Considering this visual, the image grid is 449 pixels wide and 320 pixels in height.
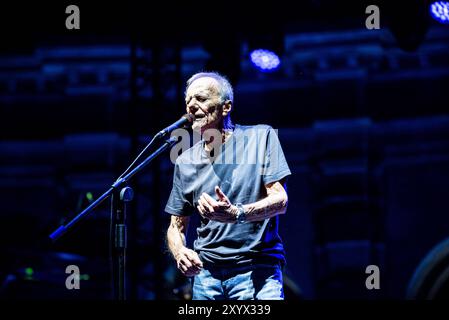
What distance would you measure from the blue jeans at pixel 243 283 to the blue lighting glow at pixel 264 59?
153 inches

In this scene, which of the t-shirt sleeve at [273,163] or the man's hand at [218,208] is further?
the t-shirt sleeve at [273,163]

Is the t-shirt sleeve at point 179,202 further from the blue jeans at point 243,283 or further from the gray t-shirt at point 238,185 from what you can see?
the blue jeans at point 243,283

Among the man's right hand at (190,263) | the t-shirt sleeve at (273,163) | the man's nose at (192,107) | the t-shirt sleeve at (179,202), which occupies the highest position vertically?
the man's nose at (192,107)

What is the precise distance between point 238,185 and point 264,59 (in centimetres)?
379

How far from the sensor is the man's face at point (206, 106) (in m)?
3.39

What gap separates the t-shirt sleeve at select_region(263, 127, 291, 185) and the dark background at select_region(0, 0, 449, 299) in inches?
158

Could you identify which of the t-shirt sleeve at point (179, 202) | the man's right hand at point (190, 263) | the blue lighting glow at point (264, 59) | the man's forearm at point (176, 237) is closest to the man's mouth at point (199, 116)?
the t-shirt sleeve at point (179, 202)

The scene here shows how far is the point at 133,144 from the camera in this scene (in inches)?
255

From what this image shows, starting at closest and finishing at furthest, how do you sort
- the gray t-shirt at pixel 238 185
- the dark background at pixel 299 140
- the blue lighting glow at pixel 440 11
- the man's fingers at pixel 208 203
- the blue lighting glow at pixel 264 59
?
the man's fingers at pixel 208 203, the gray t-shirt at pixel 238 185, the blue lighting glow at pixel 440 11, the blue lighting glow at pixel 264 59, the dark background at pixel 299 140

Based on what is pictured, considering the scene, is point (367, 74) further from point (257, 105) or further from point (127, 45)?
point (127, 45)

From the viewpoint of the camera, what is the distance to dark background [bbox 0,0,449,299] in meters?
7.75

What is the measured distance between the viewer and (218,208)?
9.57 feet

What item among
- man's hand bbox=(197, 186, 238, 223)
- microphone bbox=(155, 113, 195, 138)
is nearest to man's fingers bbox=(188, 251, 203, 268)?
man's hand bbox=(197, 186, 238, 223)

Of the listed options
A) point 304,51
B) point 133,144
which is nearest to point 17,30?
point 133,144
